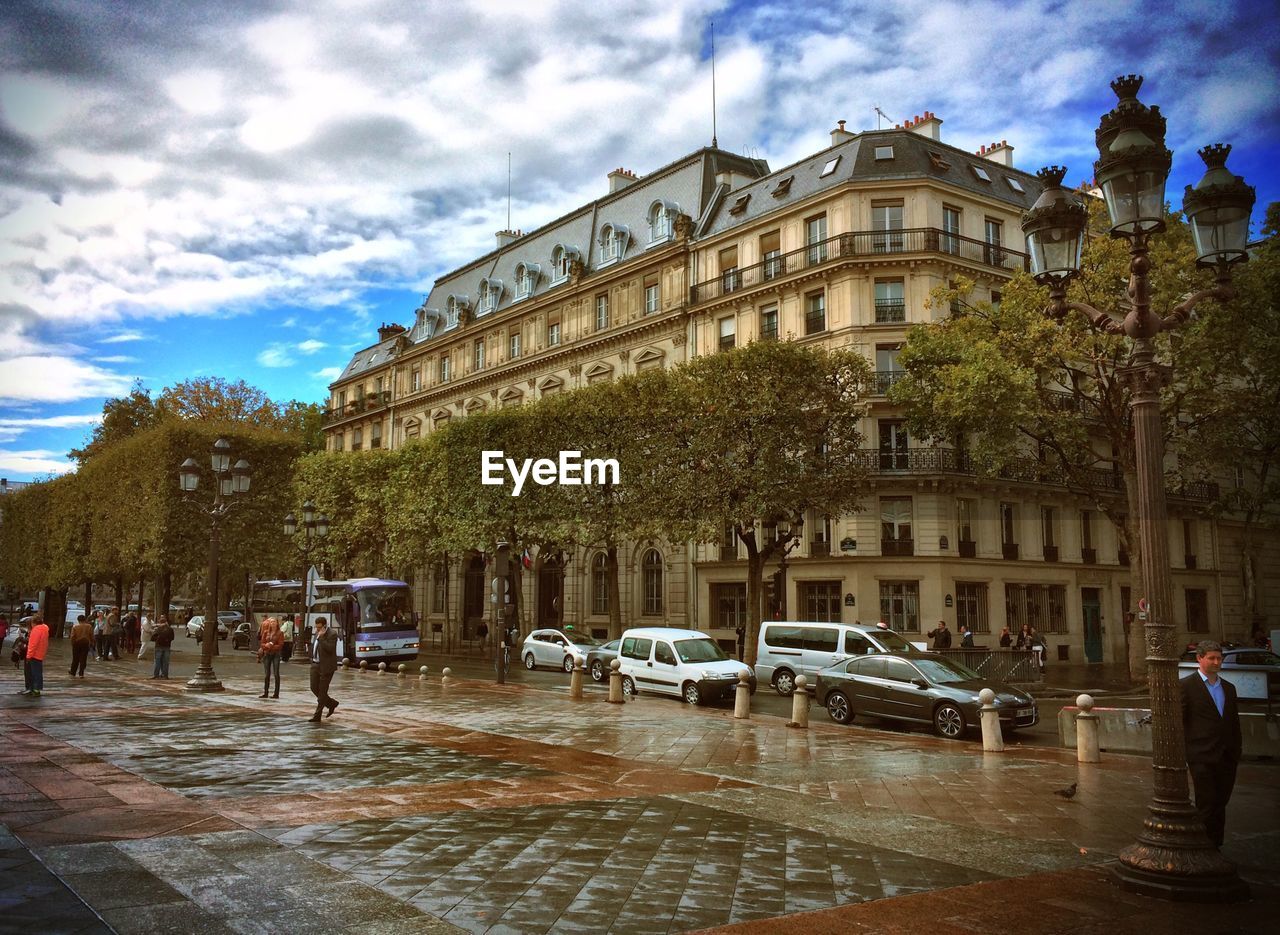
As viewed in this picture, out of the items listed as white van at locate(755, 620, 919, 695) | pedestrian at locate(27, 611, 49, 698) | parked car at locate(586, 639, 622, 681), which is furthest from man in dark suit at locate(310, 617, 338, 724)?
parked car at locate(586, 639, 622, 681)

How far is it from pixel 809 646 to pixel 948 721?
659cm

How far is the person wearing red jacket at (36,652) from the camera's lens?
19.3 m

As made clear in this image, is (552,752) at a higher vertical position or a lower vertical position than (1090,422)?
lower

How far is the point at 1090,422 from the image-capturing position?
3881 cm

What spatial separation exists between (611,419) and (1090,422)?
19.5 m

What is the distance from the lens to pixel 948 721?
17031 mm

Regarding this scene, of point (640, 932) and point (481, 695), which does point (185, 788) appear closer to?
point (640, 932)

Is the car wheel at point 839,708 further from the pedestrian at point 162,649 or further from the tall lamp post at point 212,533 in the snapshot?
the pedestrian at point 162,649

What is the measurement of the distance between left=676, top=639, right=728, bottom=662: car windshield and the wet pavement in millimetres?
6620

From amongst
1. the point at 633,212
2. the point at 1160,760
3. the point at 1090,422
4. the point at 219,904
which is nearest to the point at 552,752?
the point at 219,904

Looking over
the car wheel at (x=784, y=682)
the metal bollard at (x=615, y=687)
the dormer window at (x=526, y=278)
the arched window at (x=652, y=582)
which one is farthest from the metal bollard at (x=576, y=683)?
the dormer window at (x=526, y=278)

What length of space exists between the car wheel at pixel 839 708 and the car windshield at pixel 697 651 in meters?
4.31

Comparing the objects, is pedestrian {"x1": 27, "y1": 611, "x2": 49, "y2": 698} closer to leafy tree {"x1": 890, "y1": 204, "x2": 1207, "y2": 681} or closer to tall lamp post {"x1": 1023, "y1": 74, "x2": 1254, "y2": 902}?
tall lamp post {"x1": 1023, "y1": 74, "x2": 1254, "y2": 902}

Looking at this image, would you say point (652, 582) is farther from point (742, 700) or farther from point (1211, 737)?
point (1211, 737)
